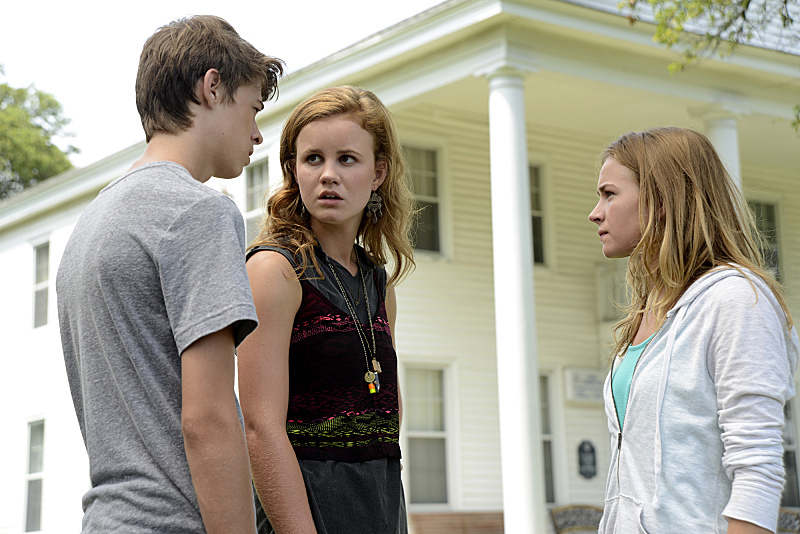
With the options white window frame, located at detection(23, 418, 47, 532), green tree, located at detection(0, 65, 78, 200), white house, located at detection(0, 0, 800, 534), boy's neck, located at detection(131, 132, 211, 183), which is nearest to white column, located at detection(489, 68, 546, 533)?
white house, located at detection(0, 0, 800, 534)

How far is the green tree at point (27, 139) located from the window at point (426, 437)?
3013cm

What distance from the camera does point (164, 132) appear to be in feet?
7.39

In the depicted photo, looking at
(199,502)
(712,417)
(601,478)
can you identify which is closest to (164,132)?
(199,502)

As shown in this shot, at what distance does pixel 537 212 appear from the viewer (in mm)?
14758

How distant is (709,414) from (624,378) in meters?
0.32

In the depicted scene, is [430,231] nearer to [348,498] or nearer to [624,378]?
[624,378]

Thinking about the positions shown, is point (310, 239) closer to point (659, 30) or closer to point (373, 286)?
point (373, 286)

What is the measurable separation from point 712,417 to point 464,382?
1100 cm

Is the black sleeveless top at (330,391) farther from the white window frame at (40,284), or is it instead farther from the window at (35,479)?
the white window frame at (40,284)

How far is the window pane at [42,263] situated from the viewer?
18.5 m

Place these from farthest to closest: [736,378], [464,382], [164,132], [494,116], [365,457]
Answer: [464,382], [494,116], [365,457], [736,378], [164,132]

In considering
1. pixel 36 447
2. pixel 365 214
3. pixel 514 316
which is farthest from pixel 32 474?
pixel 365 214

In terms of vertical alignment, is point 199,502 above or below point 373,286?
below

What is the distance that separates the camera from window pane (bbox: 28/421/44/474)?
691 inches
